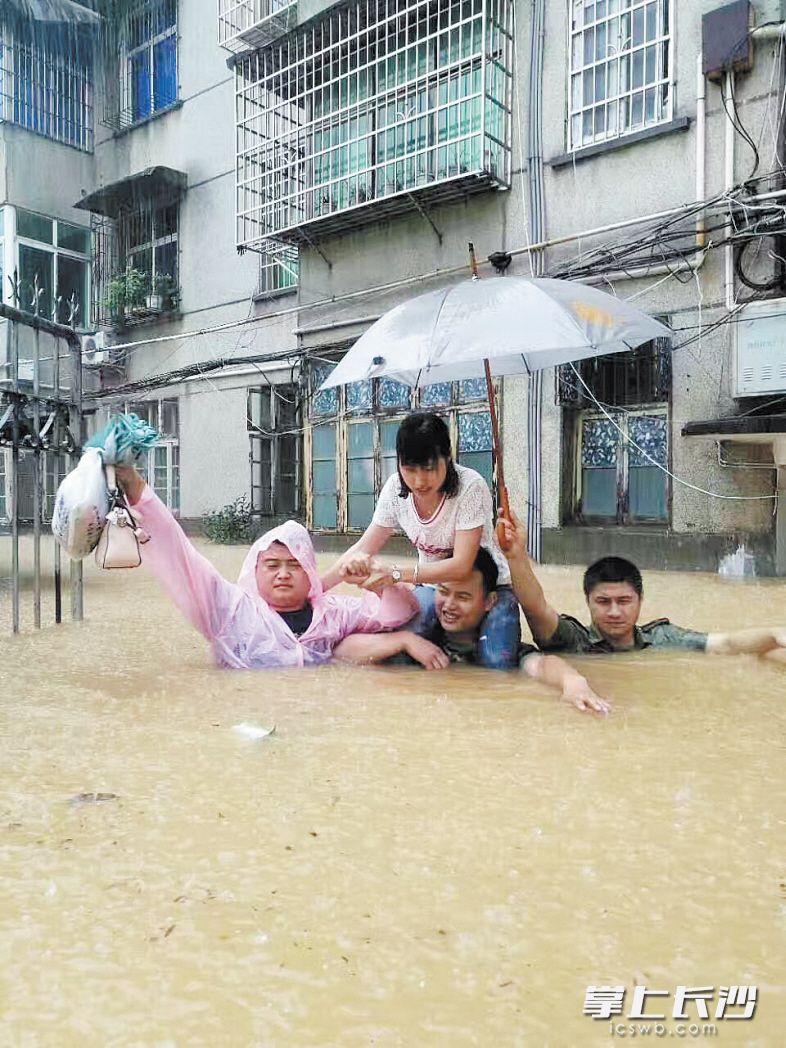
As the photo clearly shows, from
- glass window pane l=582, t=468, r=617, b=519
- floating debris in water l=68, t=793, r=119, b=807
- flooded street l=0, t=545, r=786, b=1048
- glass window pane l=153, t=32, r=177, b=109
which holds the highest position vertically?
glass window pane l=153, t=32, r=177, b=109

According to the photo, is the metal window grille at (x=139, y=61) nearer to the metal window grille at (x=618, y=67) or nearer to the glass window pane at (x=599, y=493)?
Result: the metal window grille at (x=618, y=67)

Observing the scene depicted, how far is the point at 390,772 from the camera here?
7.61 feet

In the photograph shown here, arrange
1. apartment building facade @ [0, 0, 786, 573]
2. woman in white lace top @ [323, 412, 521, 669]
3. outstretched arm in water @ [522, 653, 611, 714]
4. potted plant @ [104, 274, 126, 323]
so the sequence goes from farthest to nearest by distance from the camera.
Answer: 1. potted plant @ [104, 274, 126, 323]
2. apartment building facade @ [0, 0, 786, 573]
3. woman in white lace top @ [323, 412, 521, 669]
4. outstretched arm in water @ [522, 653, 611, 714]

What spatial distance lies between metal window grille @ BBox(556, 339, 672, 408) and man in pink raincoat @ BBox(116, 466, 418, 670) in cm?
537

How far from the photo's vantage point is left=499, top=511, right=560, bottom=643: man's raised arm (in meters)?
3.41

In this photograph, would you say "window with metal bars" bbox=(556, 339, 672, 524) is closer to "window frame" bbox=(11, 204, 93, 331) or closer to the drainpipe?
the drainpipe

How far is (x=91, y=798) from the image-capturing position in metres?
2.08

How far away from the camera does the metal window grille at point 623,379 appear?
8.35 m

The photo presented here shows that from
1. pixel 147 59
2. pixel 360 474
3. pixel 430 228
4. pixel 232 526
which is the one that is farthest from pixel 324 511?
pixel 147 59

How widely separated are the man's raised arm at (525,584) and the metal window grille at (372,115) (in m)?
6.59

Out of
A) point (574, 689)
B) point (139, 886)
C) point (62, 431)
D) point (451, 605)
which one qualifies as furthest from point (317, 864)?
Result: point (62, 431)

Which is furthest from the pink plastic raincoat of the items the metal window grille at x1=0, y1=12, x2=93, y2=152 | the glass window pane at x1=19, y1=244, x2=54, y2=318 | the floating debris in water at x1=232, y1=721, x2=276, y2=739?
the metal window grille at x1=0, y1=12, x2=93, y2=152

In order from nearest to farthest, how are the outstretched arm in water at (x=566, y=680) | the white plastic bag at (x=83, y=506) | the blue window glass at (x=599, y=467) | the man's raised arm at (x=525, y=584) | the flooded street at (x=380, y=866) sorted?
the flooded street at (x=380, y=866) → the outstretched arm in water at (x=566, y=680) → the white plastic bag at (x=83, y=506) → the man's raised arm at (x=525, y=584) → the blue window glass at (x=599, y=467)

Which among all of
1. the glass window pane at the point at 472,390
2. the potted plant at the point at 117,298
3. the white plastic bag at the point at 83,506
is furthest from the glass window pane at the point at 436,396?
the white plastic bag at the point at 83,506
